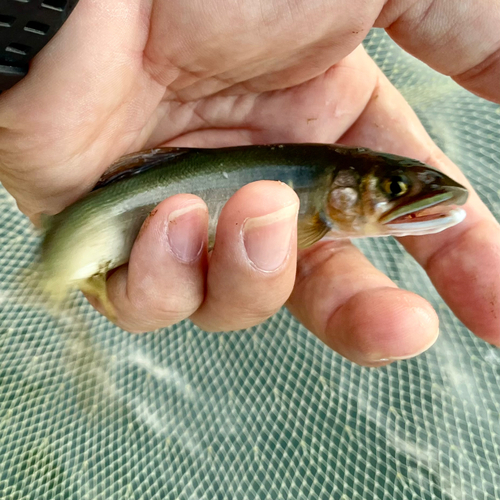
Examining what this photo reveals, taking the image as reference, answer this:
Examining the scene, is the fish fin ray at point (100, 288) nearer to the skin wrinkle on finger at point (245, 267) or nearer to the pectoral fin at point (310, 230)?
the skin wrinkle on finger at point (245, 267)

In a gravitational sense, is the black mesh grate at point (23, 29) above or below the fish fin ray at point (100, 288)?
above

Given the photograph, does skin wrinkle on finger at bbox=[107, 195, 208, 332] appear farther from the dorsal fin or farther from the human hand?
the dorsal fin

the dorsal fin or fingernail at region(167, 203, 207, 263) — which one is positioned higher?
the dorsal fin

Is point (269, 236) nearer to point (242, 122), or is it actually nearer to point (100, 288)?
point (100, 288)

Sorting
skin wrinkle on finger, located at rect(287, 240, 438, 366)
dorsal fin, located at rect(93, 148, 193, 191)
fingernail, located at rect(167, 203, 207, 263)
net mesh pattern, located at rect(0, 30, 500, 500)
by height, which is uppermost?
dorsal fin, located at rect(93, 148, 193, 191)

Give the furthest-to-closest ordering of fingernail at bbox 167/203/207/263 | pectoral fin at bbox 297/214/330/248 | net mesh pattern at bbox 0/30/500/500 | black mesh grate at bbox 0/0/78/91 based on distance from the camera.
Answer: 1. net mesh pattern at bbox 0/30/500/500
2. pectoral fin at bbox 297/214/330/248
3. fingernail at bbox 167/203/207/263
4. black mesh grate at bbox 0/0/78/91

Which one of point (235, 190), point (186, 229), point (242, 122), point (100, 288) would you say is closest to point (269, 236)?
point (186, 229)

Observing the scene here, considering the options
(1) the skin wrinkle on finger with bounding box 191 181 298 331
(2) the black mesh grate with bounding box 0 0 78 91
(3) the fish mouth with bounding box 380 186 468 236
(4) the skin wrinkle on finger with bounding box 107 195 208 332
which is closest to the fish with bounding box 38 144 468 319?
(3) the fish mouth with bounding box 380 186 468 236

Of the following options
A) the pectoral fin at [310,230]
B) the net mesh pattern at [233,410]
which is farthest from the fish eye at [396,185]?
the net mesh pattern at [233,410]
